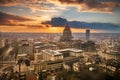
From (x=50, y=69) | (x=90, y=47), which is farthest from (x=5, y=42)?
(x=90, y=47)

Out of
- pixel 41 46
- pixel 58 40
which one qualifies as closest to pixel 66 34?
pixel 58 40

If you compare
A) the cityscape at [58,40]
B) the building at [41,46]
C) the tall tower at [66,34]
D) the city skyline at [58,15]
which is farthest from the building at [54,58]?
the city skyline at [58,15]

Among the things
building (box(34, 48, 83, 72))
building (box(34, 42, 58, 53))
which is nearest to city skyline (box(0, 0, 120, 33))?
building (box(34, 42, 58, 53))

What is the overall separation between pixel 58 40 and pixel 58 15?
73cm

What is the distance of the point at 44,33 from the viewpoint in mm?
4543

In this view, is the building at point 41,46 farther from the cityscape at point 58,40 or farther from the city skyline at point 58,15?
the city skyline at point 58,15

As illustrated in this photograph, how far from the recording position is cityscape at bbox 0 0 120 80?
4.09 metres

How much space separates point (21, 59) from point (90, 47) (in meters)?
2.08

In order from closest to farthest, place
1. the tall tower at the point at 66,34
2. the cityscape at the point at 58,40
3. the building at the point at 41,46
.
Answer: the cityscape at the point at 58,40 → the building at the point at 41,46 → the tall tower at the point at 66,34

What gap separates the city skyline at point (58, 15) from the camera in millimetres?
4098

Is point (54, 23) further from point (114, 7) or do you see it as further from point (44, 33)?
point (114, 7)

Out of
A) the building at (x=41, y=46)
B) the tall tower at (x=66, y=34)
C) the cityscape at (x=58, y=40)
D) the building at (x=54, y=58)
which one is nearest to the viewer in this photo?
the cityscape at (x=58, y=40)

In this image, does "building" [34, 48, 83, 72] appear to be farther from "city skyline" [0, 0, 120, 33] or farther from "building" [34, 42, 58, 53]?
"city skyline" [0, 0, 120, 33]

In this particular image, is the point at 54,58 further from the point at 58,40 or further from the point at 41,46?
the point at 58,40
